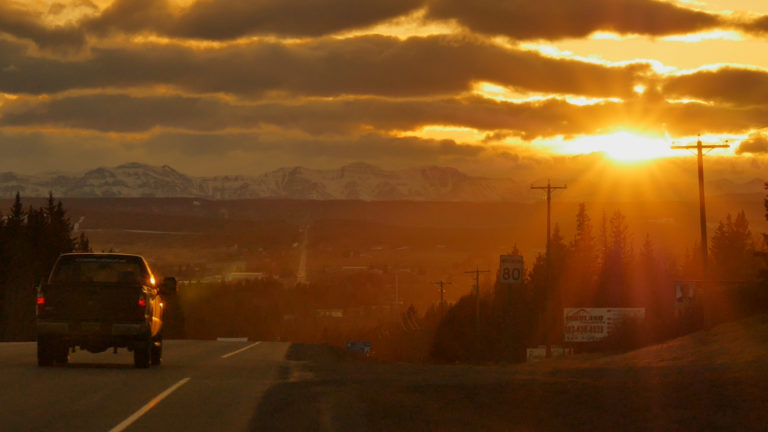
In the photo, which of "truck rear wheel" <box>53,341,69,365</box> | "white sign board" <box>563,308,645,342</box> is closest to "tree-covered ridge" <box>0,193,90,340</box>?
"white sign board" <box>563,308,645,342</box>

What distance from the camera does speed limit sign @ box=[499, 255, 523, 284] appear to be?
164 ft

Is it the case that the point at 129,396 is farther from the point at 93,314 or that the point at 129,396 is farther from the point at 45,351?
the point at 45,351

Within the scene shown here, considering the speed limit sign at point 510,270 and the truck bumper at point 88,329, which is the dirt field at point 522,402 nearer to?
the truck bumper at point 88,329

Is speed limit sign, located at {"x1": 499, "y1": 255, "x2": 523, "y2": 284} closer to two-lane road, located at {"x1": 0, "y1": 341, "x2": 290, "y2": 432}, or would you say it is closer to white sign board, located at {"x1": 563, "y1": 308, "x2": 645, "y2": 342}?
two-lane road, located at {"x1": 0, "y1": 341, "x2": 290, "y2": 432}

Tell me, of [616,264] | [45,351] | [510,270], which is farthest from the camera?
[616,264]

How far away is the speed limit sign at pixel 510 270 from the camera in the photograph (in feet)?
164

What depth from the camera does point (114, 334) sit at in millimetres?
21281

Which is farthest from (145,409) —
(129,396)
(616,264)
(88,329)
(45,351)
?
(616,264)

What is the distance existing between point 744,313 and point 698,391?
3220 centimetres

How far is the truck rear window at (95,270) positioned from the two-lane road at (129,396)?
74.7 inches

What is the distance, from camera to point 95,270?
22.7 m

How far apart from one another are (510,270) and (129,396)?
35.4 meters

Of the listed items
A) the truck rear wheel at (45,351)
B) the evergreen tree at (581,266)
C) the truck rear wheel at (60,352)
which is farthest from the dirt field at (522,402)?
the evergreen tree at (581,266)

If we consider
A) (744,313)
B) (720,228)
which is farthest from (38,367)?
(720,228)
